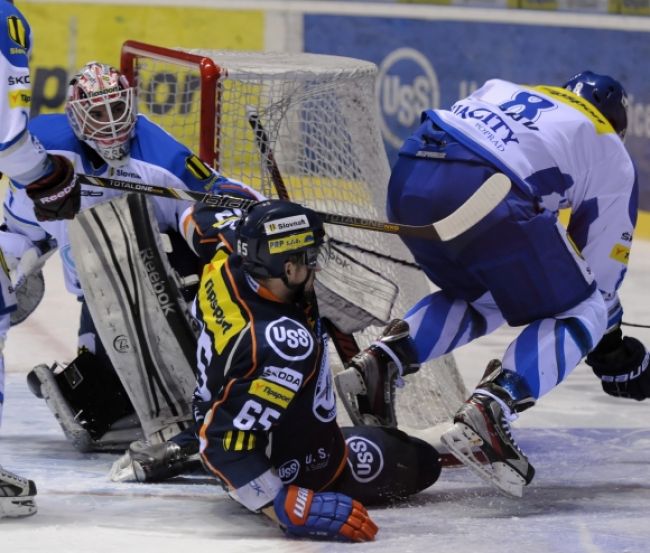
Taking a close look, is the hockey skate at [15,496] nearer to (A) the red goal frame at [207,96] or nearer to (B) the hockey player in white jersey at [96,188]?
(B) the hockey player in white jersey at [96,188]

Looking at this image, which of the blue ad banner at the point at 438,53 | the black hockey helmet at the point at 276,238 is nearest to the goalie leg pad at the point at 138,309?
the black hockey helmet at the point at 276,238

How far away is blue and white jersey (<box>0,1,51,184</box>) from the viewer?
2945 millimetres

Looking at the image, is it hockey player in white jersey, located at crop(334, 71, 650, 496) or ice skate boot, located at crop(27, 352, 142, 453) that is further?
ice skate boot, located at crop(27, 352, 142, 453)

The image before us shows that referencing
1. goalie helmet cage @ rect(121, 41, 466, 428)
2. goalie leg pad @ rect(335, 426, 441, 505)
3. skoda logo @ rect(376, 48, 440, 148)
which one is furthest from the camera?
skoda logo @ rect(376, 48, 440, 148)

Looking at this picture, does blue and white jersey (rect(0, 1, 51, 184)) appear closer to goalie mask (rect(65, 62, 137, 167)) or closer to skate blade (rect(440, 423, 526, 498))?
goalie mask (rect(65, 62, 137, 167))

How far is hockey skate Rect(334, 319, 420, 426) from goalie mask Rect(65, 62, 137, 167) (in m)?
0.77

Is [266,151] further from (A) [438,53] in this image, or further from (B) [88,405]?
(A) [438,53]

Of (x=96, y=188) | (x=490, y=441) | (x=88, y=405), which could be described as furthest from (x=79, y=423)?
(x=490, y=441)

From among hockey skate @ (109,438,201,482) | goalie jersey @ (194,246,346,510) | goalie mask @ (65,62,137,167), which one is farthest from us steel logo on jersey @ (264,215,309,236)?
goalie mask @ (65,62,137,167)

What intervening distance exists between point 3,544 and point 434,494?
0.97 metres

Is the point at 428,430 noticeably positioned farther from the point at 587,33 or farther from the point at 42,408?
the point at 587,33

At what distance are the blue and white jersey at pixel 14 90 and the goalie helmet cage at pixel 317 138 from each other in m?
1.04

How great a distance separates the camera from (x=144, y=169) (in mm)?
3643

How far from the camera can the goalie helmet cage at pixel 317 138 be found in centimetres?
411
